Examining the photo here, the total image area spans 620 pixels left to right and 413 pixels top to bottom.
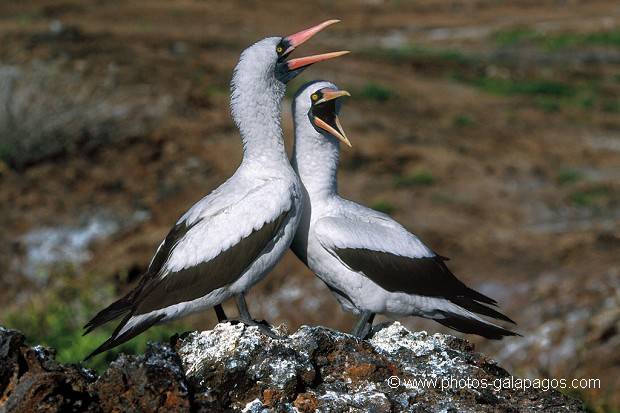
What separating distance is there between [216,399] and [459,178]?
34.4 feet

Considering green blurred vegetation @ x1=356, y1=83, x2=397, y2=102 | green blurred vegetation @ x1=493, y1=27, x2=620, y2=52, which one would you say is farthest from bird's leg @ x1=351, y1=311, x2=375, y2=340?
green blurred vegetation @ x1=493, y1=27, x2=620, y2=52

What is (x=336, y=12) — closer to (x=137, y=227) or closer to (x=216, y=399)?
(x=137, y=227)

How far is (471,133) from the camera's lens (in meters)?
17.4

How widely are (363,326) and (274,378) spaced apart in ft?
3.83

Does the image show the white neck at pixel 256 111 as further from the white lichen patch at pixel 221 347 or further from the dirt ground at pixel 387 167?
the dirt ground at pixel 387 167

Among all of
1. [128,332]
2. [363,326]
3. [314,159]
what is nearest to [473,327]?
[363,326]

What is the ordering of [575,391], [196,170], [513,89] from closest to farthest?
[575,391], [196,170], [513,89]

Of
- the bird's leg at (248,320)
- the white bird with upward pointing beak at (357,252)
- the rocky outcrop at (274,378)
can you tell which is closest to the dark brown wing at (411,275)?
the white bird with upward pointing beak at (357,252)

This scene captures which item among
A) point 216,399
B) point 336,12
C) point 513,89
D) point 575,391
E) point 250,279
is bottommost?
point 575,391

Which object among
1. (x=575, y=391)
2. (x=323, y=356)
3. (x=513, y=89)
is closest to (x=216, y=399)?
(x=323, y=356)

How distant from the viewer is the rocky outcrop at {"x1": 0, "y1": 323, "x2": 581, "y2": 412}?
13.5 ft

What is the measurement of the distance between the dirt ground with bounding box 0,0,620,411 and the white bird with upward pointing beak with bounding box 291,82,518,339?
7.54 feet

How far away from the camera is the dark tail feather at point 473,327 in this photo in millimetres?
5617

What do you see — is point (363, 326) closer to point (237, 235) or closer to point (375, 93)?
point (237, 235)
